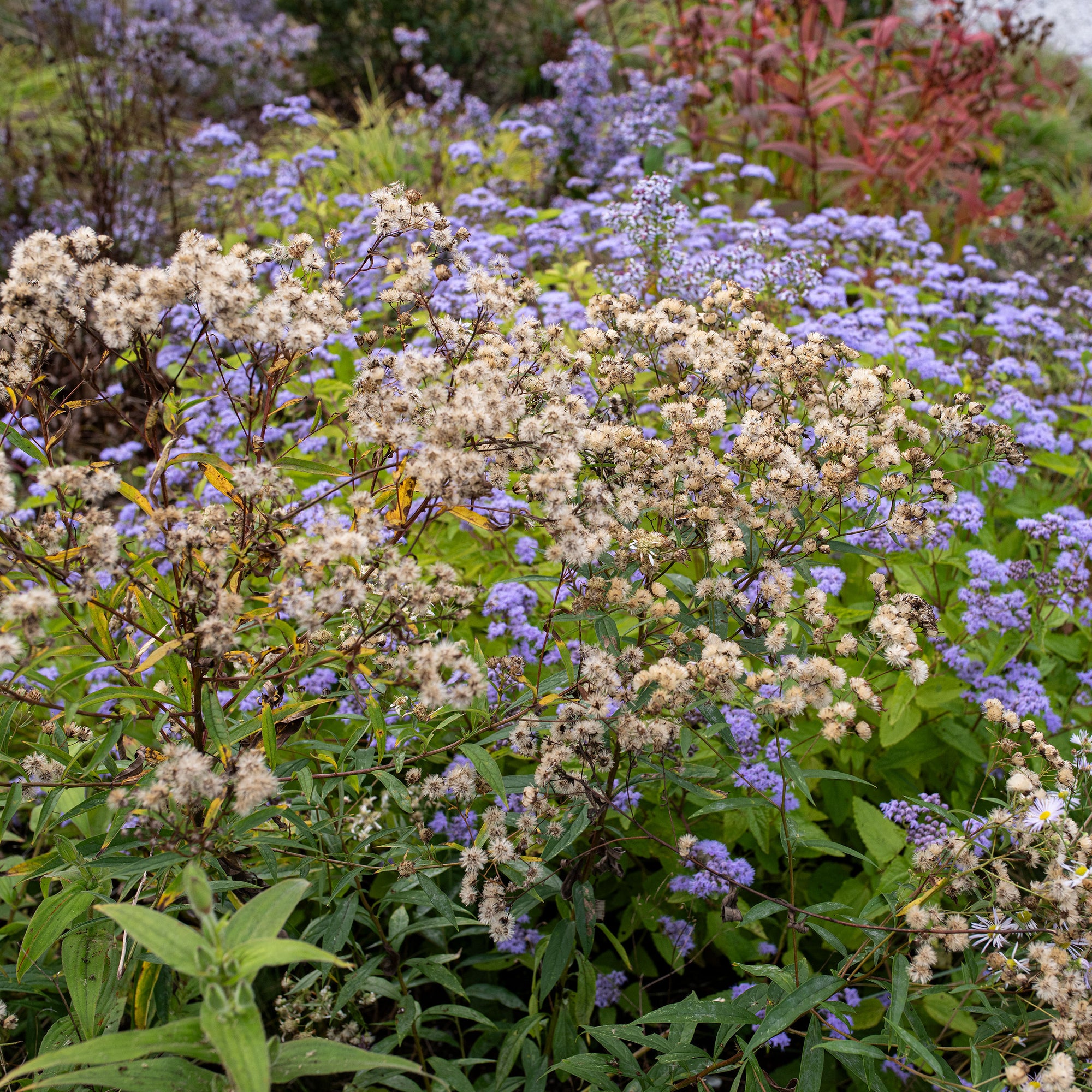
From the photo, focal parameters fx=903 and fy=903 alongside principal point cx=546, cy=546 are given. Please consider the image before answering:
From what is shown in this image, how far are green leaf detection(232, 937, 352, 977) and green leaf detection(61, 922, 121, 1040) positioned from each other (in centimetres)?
63

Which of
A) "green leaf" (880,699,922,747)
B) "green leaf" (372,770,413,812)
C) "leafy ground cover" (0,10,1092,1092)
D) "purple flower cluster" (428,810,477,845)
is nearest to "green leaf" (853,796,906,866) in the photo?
"leafy ground cover" (0,10,1092,1092)

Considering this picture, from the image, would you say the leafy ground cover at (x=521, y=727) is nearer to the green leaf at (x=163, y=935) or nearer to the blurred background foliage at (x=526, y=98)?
the green leaf at (x=163, y=935)

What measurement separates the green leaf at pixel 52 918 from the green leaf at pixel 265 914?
55cm

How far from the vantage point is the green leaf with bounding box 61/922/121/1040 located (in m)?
1.71

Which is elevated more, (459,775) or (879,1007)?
(459,775)

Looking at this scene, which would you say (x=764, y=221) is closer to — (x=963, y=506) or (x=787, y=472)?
(x=963, y=506)

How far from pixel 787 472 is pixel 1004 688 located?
136 centimetres

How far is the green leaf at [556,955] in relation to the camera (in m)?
1.95

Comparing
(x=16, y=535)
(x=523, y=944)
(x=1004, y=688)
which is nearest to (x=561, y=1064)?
(x=523, y=944)

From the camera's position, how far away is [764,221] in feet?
16.3

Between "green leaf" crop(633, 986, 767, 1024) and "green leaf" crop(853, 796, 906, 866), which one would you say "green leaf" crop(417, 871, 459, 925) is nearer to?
"green leaf" crop(633, 986, 767, 1024)

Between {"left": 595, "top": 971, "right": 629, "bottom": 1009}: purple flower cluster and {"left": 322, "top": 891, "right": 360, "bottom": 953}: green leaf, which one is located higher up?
{"left": 322, "top": 891, "right": 360, "bottom": 953}: green leaf

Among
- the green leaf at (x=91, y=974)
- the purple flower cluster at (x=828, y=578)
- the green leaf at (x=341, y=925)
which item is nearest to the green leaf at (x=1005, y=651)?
the purple flower cluster at (x=828, y=578)

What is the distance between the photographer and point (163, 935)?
133cm
